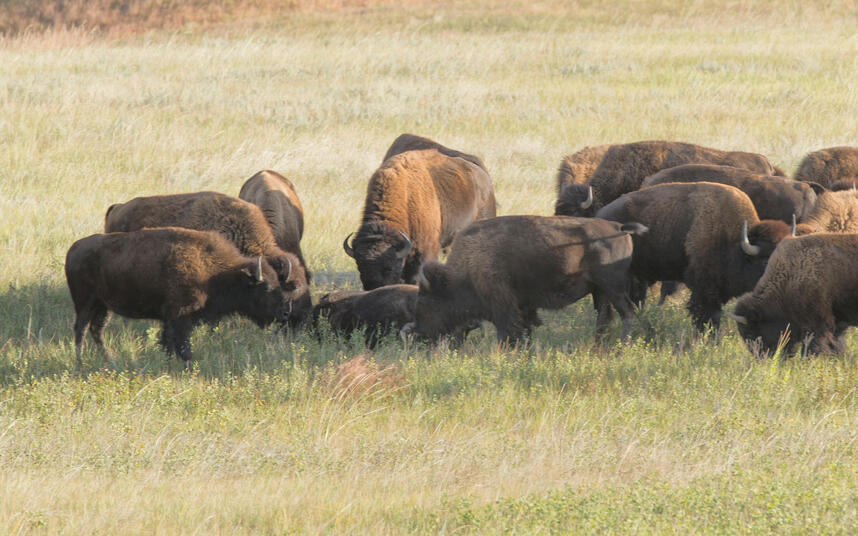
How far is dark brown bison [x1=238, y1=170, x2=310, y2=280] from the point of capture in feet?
31.3

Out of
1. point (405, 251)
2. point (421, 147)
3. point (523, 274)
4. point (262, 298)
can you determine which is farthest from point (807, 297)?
point (421, 147)

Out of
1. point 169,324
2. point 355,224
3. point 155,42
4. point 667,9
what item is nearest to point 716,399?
A: point 169,324

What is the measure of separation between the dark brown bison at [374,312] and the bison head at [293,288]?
0.63 metres

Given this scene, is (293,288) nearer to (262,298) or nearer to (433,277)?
(262,298)

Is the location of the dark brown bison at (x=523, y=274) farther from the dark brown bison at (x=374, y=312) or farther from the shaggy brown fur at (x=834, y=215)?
the shaggy brown fur at (x=834, y=215)

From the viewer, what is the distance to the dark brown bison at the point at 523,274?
7.69 m

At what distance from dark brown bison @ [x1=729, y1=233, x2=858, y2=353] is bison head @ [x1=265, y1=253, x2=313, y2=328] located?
130 inches

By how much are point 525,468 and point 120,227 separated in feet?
16.9

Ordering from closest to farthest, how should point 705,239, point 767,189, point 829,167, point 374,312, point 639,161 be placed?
point 705,239 → point 374,312 → point 767,189 → point 829,167 → point 639,161

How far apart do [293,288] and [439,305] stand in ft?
3.90

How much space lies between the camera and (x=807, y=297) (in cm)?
711

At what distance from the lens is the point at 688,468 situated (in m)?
5.24

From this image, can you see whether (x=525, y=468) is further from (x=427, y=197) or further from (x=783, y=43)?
(x=783, y=43)

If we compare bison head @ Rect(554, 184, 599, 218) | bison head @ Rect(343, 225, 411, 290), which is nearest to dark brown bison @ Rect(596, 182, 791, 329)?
Result: bison head @ Rect(554, 184, 599, 218)
